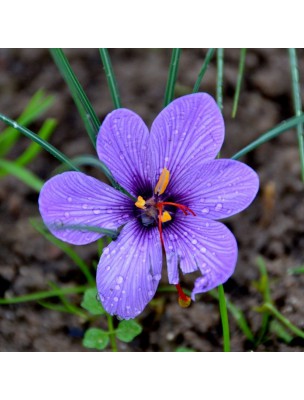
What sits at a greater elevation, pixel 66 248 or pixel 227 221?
pixel 227 221

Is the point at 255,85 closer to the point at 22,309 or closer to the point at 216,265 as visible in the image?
the point at 22,309

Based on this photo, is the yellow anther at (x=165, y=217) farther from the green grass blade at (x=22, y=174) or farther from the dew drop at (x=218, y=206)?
the green grass blade at (x=22, y=174)

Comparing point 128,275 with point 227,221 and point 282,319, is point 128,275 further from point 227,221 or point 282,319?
point 227,221

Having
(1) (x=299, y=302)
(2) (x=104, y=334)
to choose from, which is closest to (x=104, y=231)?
(2) (x=104, y=334)

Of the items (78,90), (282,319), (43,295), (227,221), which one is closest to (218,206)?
(78,90)

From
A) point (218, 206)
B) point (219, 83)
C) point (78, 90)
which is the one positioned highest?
point (219, 83)

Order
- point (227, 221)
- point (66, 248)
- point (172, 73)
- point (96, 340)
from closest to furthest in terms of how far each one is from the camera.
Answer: point (172, 73) → point (96, 340) → point (66, 248) → point (227, 221)

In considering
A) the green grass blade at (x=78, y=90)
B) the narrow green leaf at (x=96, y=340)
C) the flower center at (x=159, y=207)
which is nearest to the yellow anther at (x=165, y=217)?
the flower center at (x=159, y=207)
